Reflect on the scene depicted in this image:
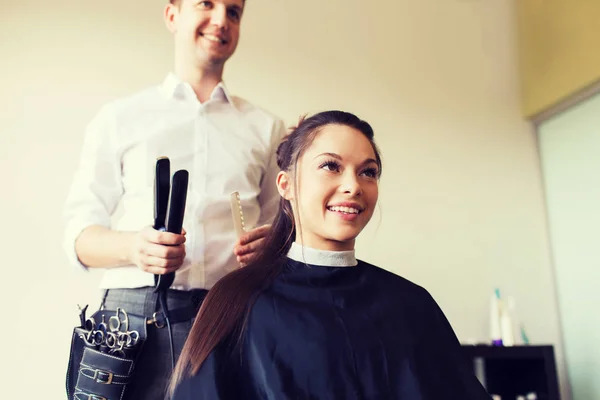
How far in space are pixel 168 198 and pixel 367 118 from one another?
1.78 m

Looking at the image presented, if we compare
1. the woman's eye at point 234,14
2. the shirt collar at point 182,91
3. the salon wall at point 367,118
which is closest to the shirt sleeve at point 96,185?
the shirt collar at point 182,91

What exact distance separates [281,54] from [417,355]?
1.85m

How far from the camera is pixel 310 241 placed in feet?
3.67

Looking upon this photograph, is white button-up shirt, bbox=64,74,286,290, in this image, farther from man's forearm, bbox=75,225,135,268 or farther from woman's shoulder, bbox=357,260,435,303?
woman's shoulder, bbox=357,260,435,303

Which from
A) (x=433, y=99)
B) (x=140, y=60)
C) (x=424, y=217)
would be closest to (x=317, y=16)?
(x=433, y=99)

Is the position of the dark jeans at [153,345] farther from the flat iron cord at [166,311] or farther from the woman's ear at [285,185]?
the woman's ear at [285,185]

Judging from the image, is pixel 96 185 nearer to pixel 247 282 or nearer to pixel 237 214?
pixel 237 214

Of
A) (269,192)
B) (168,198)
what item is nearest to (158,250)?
(168,198)

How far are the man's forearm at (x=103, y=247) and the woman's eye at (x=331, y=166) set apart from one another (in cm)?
43

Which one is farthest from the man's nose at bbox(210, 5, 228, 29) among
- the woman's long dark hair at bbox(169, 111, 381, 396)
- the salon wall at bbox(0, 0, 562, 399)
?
the salon wall at bbox(0, 0, 562, 399)

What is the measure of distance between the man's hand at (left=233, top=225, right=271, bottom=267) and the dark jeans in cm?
13

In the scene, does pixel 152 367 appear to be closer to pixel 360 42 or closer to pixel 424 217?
pixel 424 217

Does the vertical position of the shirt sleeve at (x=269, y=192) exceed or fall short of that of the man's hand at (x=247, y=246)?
it exceeds it

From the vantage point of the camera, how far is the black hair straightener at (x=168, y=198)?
3.14 feet
